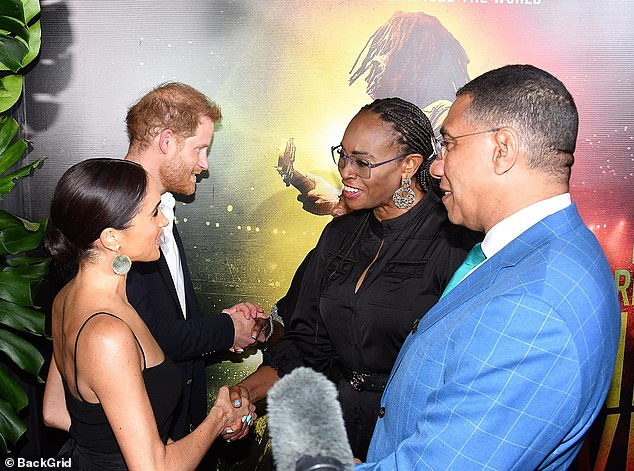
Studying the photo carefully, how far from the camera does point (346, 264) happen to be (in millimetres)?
2793

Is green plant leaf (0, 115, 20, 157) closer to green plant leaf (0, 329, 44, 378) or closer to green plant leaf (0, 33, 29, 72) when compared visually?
green plant leaf (0, 33, 29, 72)

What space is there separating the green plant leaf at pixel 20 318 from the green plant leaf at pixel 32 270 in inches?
5.3

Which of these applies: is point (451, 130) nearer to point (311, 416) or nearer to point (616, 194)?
point (311, 416)

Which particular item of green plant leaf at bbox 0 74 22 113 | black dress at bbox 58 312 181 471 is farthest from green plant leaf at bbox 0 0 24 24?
black dress at bbox 58 312 181 471

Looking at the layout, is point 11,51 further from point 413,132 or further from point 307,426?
point 307,426

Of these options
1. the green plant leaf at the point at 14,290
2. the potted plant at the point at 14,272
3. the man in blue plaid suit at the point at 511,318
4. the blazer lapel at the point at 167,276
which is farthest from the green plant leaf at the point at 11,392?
the man in blue plaid suit at the point at 511,318

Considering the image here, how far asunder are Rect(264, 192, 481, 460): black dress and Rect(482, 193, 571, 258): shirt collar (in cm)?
92

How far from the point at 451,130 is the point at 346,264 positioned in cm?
116

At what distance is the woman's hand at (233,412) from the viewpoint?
238 cm

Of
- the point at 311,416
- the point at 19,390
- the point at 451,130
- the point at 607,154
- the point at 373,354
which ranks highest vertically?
the point at 451,130

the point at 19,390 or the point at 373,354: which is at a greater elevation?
the point at 373,354

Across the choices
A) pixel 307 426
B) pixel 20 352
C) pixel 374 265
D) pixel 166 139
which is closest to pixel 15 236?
pixel 20 352

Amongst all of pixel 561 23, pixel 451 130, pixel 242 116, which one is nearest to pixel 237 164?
pixel 242 116

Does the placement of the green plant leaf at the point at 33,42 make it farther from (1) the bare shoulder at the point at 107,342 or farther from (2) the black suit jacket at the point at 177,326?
(1) the bare shoulder at the point at 107,342
